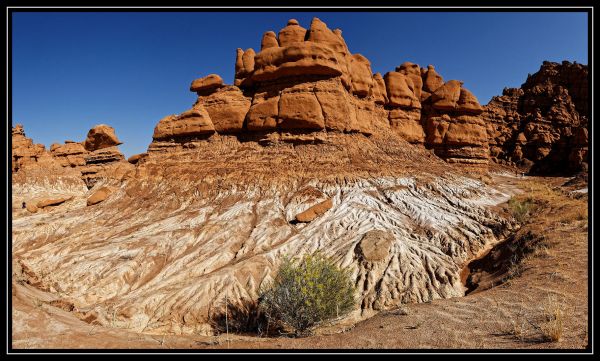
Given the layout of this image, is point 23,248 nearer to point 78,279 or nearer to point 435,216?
point 78,279

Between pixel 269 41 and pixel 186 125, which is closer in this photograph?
pixel 186 125

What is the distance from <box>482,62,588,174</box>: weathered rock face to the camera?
7877 centimetres

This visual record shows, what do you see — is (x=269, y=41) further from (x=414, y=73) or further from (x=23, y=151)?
(x=23, y=151)

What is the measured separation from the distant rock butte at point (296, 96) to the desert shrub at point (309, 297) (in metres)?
22.8

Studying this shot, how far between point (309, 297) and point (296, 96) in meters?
27.2

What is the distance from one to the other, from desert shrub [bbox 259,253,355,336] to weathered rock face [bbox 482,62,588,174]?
8014cm

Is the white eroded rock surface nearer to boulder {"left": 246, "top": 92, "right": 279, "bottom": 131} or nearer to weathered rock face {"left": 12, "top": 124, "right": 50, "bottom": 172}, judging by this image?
boulder {"left": 246, "top": 92, "right": 279, "bottom": 131}

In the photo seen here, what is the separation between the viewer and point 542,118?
271 ft

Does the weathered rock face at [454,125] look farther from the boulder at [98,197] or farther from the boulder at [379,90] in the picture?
the boulder at [98,197]

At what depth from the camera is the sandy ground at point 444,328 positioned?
935 centimetres

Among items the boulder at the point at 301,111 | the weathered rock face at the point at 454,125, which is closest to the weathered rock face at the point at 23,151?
the boulder at the point at 301,111

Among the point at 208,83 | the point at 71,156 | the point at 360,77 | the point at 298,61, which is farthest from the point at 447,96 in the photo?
the point at 71,156

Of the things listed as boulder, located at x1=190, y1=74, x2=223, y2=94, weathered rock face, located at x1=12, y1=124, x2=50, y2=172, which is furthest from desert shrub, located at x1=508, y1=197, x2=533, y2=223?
weathered rock face, located at x1=12, y1=124, x2=50, y2=172
